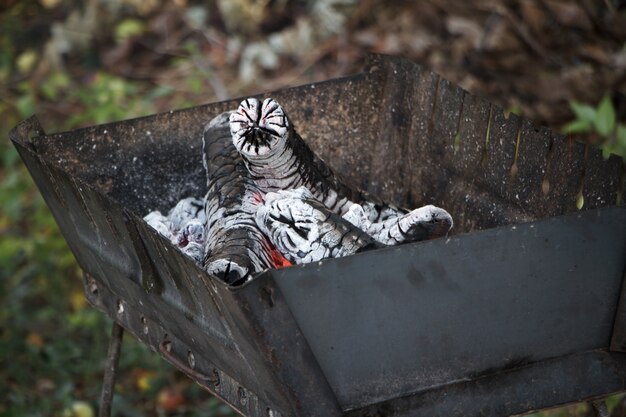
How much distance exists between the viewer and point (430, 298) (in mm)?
1682

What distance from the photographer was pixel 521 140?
7.09 ft

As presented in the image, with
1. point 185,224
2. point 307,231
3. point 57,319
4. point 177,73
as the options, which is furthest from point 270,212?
point 177,73

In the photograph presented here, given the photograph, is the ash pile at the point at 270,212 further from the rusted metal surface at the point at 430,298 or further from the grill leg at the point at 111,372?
the grill leg at the point at 111,372

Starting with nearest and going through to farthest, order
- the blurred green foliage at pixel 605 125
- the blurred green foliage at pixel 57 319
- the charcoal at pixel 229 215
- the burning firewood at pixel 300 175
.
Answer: the charcoal at pixel 229 215 → the burning firewood at pixel 300 175 → the blurred green foliage at pixel 605 125 → the blurred green foliage at pixel 57 319

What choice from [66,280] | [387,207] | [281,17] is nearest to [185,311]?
[387,207]

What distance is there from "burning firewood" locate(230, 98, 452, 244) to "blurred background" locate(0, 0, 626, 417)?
106 centimetres

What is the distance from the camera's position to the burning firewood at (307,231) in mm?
1914

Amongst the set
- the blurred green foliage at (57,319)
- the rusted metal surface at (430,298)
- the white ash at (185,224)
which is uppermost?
the blurred green foliage at (57,319)

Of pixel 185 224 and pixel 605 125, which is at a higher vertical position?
pixel 605 125

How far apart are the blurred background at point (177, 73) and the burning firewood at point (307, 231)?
1.24 metres

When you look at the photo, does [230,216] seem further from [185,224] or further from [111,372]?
[111,372]

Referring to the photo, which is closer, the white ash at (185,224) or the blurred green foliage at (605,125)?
the white ash at (185,224)

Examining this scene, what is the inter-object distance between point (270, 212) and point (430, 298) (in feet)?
1.46

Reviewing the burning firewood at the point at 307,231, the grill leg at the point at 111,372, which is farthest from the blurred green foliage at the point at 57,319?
the burning firewood at the point at 307,231
